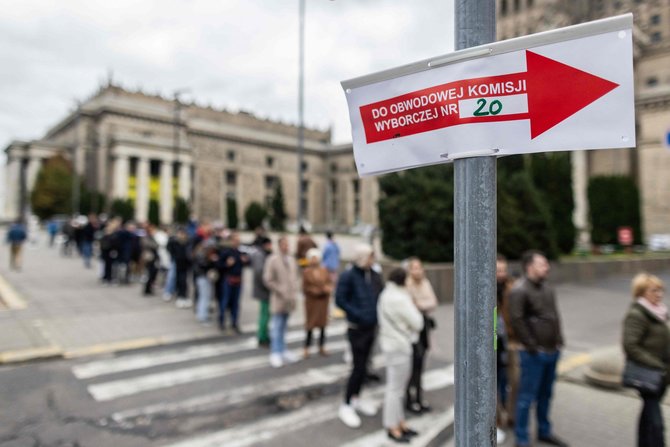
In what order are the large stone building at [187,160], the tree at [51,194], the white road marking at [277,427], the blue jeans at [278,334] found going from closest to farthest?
1. the white road marking at [277,427]
2. the blue jeans at [278,334]
3. the tree at [51,194]
4. the large stone building at [187,160]

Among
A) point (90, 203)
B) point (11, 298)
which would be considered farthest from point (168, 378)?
point (90, 203)

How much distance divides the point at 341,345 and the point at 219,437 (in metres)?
4.27

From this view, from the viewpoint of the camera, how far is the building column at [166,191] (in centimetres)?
6425

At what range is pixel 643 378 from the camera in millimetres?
3908

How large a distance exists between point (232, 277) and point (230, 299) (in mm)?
591

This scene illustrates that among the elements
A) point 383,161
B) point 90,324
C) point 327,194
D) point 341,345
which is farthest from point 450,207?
point 327,194

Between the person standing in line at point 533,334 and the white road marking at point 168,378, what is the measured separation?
13.9ft

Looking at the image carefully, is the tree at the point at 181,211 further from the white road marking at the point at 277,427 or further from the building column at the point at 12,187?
the white road marking at the point at 277,427

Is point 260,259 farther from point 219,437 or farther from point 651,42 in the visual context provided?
point 651,42

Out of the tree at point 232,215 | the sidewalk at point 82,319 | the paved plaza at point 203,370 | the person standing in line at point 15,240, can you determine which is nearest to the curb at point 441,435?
the paved plaza at point 203,370

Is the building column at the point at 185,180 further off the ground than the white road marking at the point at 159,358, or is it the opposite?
the building column at the point at 185,180

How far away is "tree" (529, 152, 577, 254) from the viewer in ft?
65.8

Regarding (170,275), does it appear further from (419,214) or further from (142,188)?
(142,188)

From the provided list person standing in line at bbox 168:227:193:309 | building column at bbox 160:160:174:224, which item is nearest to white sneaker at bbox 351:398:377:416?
person standing in line at bbox 168:227:193:309
